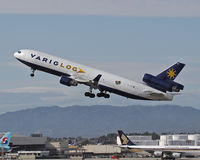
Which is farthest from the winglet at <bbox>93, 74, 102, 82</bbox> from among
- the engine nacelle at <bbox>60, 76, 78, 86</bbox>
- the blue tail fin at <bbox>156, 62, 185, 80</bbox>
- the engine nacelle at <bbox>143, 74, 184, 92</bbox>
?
the blue tail fin at <bbox>156, 62, 185, 80</bbox>

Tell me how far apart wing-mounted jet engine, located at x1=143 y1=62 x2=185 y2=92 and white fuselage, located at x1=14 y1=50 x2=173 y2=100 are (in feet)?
4.61

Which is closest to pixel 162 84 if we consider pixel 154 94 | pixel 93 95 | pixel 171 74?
pixel 154 94

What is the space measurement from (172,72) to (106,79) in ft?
52.1

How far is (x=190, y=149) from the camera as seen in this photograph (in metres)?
192

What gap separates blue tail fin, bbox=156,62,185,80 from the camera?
438 feet

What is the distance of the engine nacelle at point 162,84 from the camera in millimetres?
130875

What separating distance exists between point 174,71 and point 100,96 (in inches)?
777

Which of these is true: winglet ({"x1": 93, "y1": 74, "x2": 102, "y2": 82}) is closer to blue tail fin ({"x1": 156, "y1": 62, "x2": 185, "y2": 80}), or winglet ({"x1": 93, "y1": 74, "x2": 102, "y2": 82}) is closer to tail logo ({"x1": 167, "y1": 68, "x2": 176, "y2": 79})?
blue tail fin ({"x1": 156, "y1": 62, "x2": 185, "y2": 80})

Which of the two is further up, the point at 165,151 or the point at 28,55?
the point at 28,55

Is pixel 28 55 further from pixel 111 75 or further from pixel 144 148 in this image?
pixel 144 148

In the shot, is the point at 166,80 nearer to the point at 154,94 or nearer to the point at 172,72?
the point at 172,72

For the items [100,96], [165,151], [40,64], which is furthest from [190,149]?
[40,64]

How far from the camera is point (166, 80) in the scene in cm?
Answer: 13300

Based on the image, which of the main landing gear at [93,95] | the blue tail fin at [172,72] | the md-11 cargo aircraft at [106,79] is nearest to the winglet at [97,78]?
the md-11 cargo aircraft at [106,79]
